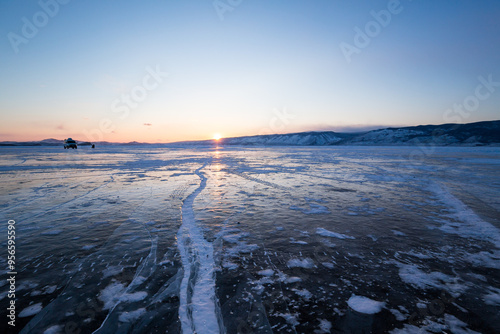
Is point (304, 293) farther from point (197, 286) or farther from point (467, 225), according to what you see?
point (467, 225)

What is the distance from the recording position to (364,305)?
2.84 meters

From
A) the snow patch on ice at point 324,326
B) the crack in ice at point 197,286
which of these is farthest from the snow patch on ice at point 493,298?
the crack in ice at point 197,286

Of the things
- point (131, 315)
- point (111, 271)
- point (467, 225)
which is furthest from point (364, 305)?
point (467, 225)

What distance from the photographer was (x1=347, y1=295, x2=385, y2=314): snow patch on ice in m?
2.75

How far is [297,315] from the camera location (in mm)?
2662

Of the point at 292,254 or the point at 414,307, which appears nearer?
the point at 414,307

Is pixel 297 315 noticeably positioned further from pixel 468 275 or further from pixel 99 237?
pixel 99 237

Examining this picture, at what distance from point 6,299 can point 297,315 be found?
3.77 metres

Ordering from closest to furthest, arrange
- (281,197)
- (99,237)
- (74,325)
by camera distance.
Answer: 1. (74,325)
2. (99,237)
3. (281,197)

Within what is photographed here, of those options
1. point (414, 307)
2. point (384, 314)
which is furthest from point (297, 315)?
point (414, 307)

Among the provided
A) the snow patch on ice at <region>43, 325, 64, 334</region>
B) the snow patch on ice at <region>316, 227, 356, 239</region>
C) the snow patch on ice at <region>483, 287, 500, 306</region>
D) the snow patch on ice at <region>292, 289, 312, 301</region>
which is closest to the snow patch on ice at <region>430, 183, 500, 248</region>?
the snow patch on ice at <region>483, 287, 500, 306</region>

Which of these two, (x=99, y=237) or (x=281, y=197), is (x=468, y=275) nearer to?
(x=281, y=197)

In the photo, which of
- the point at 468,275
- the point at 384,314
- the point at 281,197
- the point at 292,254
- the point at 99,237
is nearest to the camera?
the point at 384,314

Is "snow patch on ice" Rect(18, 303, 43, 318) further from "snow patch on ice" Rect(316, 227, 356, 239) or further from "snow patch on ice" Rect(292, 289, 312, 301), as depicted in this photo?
"snow patch on ice" Rect(316, 227, 356, 239)
